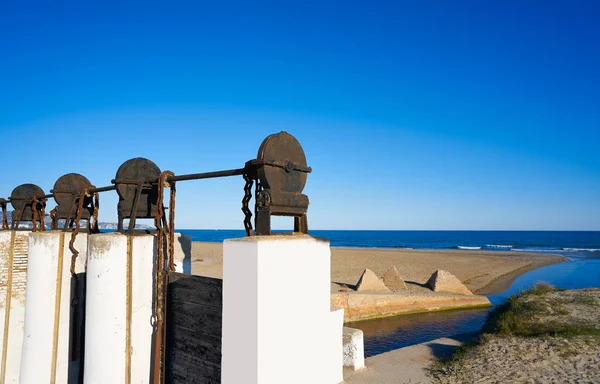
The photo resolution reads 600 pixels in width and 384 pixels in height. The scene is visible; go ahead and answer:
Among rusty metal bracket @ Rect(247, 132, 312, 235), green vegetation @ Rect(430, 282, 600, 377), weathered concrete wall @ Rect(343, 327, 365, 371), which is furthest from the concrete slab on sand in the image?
rusty metal bracket @ Rect(247, 132, 312, 235)

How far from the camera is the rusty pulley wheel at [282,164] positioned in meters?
2.74

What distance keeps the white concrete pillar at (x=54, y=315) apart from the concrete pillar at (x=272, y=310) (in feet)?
10.3

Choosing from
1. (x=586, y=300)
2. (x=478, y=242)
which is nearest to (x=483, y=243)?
(x=478, y=242)

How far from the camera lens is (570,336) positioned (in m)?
11.6

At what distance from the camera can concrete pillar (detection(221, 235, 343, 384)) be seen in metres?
2.44

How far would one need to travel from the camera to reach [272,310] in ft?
8.21

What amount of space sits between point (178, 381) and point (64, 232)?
2504 mm

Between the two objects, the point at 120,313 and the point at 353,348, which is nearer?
the point at 120,313

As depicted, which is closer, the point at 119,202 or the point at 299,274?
the point at 299,274

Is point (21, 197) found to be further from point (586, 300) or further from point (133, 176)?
point (586, 300)

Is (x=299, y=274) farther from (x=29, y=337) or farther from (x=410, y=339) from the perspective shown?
(x=410, y=339)

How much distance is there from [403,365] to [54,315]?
8001 millimetres

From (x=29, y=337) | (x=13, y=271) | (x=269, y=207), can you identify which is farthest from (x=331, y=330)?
(x=13, y=271)

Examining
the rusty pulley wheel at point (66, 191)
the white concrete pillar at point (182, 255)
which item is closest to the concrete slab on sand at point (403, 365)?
the white concrete pillar at point (182, 255)
